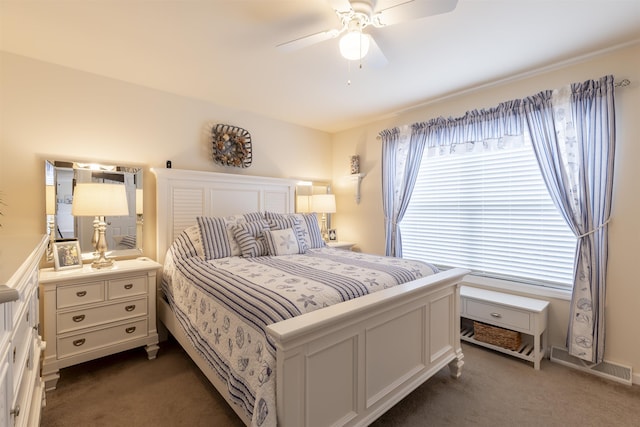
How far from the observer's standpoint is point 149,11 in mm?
1810

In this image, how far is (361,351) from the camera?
5.02ft

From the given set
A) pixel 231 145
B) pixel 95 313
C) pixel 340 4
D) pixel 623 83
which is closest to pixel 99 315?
pixel 95 313

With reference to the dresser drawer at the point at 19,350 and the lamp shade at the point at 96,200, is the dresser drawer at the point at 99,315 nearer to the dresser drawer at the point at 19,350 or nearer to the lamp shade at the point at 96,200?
the lamp shade at the point at 96,200

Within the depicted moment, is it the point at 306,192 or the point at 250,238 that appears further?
the point at 306,192

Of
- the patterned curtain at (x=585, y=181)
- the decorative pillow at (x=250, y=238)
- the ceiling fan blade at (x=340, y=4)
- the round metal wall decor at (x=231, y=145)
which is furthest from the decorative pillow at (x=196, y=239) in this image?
the patterned curtain at (x=585, y=181)

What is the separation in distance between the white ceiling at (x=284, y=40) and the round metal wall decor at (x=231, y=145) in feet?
1.46

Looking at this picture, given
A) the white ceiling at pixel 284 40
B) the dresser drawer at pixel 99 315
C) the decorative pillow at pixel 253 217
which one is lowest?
the dresser drawer at pixel 99 315

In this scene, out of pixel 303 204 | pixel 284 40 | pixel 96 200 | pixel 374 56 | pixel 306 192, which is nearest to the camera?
pixel 374 56

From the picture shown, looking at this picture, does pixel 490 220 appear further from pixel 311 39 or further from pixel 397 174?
pixel 311 39

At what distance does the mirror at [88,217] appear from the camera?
7.90 ft

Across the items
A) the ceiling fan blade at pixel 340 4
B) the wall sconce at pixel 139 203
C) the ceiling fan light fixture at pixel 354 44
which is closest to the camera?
the ceiling fan blade at pixel 340 4

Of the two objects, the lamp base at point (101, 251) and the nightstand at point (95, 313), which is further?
the lamp base at point (101, 251)

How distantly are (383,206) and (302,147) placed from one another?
1.42 metres

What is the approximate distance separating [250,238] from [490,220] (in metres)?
2.36
